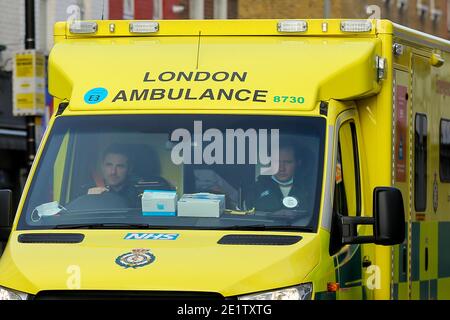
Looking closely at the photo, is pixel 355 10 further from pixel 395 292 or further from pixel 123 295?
pixel 123 295

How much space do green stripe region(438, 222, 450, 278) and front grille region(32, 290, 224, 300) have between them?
12.8 ft

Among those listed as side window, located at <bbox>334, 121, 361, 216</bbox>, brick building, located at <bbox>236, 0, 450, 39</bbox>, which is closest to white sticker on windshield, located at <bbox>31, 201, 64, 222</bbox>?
side window, located at <bbox>334, 121, 361, 216</bbox>

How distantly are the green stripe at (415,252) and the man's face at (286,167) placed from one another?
2.04 m

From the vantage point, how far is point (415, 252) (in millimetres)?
11078

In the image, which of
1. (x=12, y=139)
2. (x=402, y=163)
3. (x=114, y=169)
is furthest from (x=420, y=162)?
(x=12, y=139)

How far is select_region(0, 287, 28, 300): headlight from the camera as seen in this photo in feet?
27.5

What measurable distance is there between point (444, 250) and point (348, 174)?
2.34m

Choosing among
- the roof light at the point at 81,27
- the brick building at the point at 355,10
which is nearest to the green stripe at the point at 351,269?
the roof light at the point at 81,27

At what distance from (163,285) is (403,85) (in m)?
3.10

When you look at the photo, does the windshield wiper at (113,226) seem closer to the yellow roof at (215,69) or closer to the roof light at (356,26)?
the yellow roof at (215,69)

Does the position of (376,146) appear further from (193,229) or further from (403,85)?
(193,229)

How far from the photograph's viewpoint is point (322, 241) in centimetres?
883

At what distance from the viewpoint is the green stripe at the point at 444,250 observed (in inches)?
460
